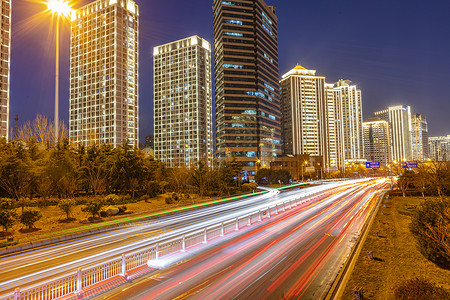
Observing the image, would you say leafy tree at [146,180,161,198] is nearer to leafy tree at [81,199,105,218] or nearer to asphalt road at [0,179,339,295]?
leafy tree at [81,199,105,218]

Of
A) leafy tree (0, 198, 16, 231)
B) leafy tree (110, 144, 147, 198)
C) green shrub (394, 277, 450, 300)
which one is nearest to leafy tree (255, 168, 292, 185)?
leafy tree (110, 144, 147, 198)

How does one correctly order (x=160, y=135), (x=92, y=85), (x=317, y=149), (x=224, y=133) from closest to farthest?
(x=224, y=133) → (x=92, y=85) → (x=160, y=135) → (x=317, y=149)

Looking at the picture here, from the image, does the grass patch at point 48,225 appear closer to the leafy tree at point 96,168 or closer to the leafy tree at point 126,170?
the leafy tree at point 96,168

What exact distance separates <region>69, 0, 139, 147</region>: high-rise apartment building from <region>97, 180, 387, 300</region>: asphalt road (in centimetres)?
10575

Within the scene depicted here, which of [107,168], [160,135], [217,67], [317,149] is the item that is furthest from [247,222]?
[317,149]

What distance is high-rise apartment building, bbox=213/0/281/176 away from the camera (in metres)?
111

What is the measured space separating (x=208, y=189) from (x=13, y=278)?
35.8 metres

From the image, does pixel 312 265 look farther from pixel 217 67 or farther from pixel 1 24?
pixel 217 67

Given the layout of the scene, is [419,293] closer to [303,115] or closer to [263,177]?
[263,177]

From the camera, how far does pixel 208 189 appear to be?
46.4 meters

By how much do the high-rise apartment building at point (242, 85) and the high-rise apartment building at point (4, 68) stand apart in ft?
239

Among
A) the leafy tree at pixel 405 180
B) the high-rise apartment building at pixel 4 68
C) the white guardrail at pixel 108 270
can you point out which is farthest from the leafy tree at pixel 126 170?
the high-rise apartment building at pixel 4 68

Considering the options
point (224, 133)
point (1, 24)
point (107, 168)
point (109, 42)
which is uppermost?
point (109, 42)

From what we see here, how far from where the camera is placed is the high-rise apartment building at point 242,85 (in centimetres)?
11125
